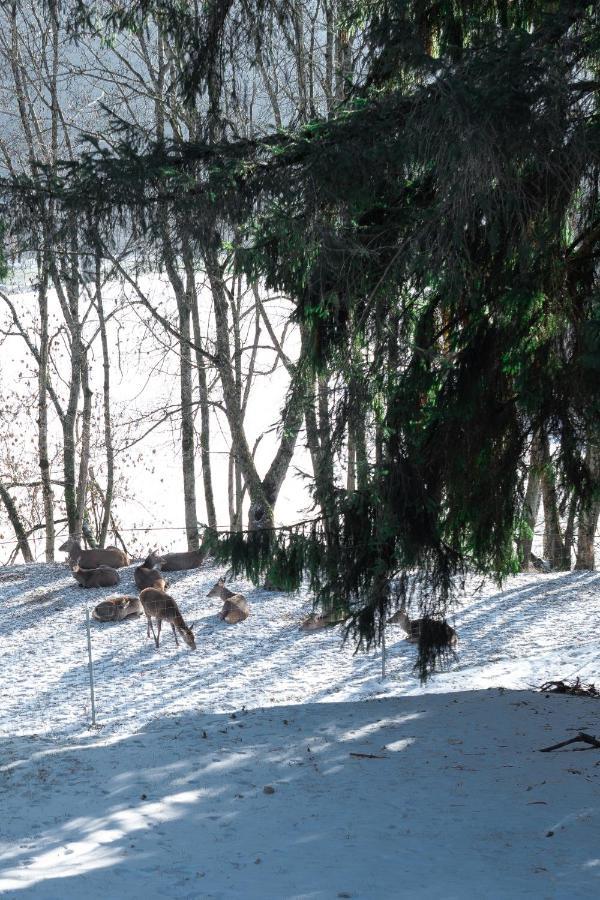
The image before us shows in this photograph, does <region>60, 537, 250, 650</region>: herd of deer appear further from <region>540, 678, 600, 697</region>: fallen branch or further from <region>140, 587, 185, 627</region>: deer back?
<region>540, 678, 600, 697</region>: fallen branch

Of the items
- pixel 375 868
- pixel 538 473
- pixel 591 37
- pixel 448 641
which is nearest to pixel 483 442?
pixel 538 473

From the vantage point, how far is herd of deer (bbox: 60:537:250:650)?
10633mm

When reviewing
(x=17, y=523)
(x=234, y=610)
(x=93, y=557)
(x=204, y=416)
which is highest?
(x=204, y=416)

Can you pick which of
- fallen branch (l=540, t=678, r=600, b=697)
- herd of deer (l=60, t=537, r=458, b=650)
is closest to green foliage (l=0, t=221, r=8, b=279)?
herd of deer (l=60, t=537, r=458, b=650)

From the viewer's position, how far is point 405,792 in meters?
4.95

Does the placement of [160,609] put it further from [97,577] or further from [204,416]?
[204,416]

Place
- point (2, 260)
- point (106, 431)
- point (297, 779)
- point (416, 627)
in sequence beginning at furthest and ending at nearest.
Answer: point (106, 431), point (416, 627), point (297, 779), point (2, 260)

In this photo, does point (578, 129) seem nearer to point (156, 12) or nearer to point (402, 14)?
point (402, 14)

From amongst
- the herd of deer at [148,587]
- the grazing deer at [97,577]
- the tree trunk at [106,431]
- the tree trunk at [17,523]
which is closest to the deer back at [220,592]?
the herd of deer at [148,587]

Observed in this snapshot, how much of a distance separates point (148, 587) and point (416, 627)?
204 inches

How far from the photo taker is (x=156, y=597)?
419 inches

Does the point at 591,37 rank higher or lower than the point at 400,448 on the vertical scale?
higher

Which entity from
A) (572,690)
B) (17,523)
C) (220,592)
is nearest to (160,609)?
(220,592)

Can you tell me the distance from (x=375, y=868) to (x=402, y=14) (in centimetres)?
426
